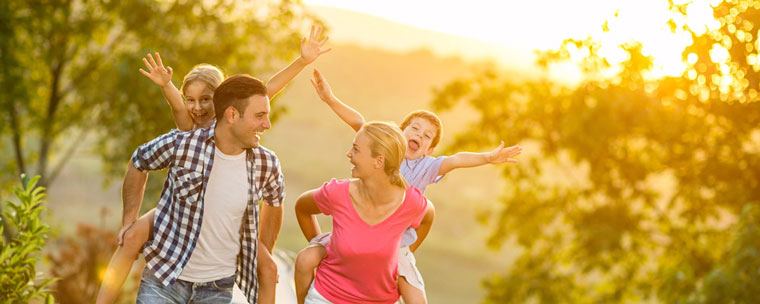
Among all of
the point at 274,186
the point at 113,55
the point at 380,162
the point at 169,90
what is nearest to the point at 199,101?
the point at 169,90

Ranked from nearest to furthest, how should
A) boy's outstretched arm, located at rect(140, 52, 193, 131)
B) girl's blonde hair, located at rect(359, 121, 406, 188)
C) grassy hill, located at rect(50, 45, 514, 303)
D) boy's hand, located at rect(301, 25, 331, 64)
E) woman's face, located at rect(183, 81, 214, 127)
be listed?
girl's blonde hair, located at rect(359, 121, 406, 188)
boy's outstretched arm, located at rect(140, 52, 193, 131)
woman's face, located at rect(183, 81, 214, 127)
boy's hand, located at rect(301, 25, 331, 64)
grassy hill, located at rect(50, 45, 514, 303)

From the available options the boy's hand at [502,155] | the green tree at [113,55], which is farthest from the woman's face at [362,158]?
the green tree at [113,55]

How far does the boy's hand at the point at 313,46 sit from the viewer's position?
539 cm

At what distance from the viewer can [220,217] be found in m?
4.80

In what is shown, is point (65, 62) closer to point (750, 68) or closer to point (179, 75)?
point (179, 75)

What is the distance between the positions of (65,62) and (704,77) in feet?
40.5

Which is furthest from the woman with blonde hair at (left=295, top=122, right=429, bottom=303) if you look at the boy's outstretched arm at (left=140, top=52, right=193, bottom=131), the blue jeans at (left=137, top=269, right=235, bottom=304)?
the boy's outstretched arm at (left=140, top=52, right=193, bottom=131)

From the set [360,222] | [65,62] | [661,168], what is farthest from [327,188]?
[65,62]

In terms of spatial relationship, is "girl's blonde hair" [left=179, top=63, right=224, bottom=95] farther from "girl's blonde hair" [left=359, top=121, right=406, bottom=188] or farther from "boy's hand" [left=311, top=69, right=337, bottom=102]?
"girl's blonde hair" [left=359, top=121, right=406, bottom=188]

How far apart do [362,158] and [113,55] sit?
1664 centimetres

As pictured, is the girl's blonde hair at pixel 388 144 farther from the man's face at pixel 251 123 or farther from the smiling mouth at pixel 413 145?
the smiling mouth at pixel 413 145

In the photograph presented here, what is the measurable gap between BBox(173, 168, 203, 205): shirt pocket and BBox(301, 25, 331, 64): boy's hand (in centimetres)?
96

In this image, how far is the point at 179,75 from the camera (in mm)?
17875

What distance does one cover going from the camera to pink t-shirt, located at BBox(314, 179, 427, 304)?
15.6 ft
